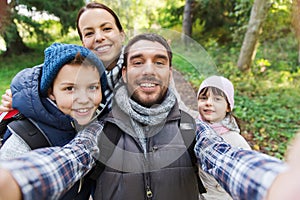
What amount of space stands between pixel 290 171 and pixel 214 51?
399 inches

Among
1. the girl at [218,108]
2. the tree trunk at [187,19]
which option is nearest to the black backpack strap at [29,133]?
the girl at [218,108]

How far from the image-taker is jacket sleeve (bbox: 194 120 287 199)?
2.71 feet

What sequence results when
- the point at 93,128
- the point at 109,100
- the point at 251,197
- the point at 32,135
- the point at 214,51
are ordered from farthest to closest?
the point at 214,51 < the point at 109,100 < the point at 93,128 < the point at 32,135 < the point at 251,197

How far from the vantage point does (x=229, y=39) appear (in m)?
11.6

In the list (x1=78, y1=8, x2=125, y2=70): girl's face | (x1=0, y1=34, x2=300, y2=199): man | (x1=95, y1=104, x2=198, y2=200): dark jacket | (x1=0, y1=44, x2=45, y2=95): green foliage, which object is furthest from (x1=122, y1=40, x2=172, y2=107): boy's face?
(x1=0, y1=44, x2=45, y2=95): green foliage

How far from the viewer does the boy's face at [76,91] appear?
1438 millimetres

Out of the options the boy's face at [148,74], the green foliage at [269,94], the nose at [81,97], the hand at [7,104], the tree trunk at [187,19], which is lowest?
the green foliage at [269,94]

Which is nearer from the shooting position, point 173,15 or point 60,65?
point 60,65

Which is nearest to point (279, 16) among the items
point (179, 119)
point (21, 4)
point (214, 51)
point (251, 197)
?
point (214, 51)

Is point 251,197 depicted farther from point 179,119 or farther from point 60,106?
point 60,106

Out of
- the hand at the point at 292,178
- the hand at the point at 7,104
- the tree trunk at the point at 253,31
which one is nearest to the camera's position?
the hand at the point at 292,178

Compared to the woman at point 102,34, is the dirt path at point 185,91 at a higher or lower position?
lower

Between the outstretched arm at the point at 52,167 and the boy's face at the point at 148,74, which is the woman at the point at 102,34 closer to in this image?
the boy's face at the point at 148,74

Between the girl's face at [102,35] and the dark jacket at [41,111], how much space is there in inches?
25.3
